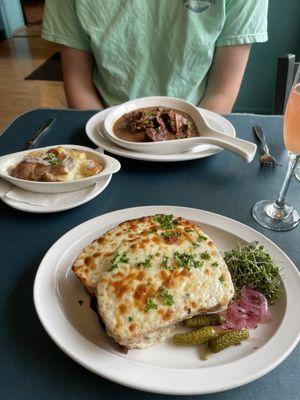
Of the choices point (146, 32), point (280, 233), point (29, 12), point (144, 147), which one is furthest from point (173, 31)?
point (29, 12)

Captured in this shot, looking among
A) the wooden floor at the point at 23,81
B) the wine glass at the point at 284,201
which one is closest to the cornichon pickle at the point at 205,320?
the wine glass at the point at 284,201

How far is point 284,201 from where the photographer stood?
89 centimetres

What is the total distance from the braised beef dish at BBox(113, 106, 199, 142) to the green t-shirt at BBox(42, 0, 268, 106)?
419 millimetres

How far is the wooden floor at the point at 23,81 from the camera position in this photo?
11.2 feet

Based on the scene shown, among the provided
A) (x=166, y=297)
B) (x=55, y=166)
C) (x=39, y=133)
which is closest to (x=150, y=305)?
(x=166, y=297)

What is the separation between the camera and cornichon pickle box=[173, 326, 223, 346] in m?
0.57

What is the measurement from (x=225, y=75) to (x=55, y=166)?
919 mm

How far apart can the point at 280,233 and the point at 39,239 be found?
0.54 m

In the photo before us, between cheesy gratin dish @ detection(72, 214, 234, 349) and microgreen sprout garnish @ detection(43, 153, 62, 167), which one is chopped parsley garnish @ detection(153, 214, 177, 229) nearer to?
cheesy gratin dish @ detection(72, 214, 234, 349)

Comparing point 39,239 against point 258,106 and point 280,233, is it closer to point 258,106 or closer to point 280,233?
point 280,233

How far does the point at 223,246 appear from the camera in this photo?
2.46 ft

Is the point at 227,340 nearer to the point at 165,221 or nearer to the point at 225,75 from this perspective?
the point at 165,221

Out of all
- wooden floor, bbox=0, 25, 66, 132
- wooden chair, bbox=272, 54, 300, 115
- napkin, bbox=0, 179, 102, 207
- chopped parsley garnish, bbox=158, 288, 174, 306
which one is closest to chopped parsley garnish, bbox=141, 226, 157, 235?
chopped parsley garnish, bbox=158, 288, 174, 306

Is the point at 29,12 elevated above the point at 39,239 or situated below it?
below
